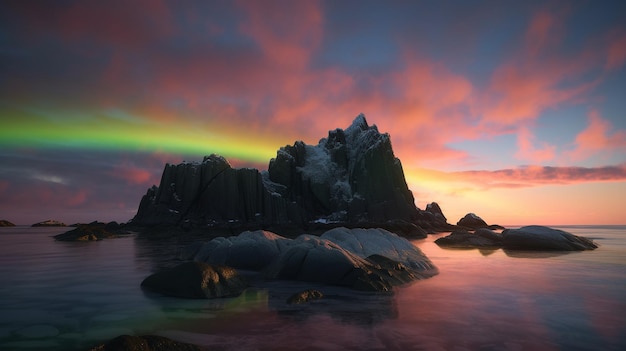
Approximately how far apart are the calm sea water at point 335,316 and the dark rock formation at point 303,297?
11.6 inches

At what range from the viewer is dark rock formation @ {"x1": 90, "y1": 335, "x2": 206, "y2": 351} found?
7043 millimetres

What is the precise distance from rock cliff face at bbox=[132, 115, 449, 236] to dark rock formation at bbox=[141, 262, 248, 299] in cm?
7367

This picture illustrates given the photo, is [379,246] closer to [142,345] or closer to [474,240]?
[142,345]

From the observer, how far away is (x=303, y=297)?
12703 millimetres

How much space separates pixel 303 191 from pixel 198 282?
11602 centimetres

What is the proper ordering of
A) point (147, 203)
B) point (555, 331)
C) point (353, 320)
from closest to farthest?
point (555, 331) → point (353, 320) → point (147, 203)

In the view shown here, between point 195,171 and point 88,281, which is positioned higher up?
point 195,171

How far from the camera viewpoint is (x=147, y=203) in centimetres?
10675

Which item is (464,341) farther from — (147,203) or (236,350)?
(147,203)

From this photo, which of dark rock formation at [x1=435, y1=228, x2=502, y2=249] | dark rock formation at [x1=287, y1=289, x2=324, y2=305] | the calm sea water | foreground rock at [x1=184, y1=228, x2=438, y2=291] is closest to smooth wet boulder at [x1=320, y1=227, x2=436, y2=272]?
foreground rock at [x1=184, y1=228, x2=438, y2=291]

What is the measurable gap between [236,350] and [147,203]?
362ft

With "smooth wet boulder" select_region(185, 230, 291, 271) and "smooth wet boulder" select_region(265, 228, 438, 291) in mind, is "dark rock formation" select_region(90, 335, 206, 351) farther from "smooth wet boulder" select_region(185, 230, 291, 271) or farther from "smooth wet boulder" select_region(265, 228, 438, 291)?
"smooth wet boulder" select_region(185, 230, 291, 271)

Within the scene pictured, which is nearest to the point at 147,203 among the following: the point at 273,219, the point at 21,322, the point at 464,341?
the point at 273,219

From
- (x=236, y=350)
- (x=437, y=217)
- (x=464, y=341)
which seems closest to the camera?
(x=236, y=350)
